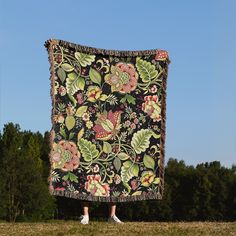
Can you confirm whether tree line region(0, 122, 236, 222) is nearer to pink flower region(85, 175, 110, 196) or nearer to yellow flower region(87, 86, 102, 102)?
pink flower region(85, 175, 110, 196)

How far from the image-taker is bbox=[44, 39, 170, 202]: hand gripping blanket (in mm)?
12383

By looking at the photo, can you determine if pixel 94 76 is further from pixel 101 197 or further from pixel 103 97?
pixel 101 197

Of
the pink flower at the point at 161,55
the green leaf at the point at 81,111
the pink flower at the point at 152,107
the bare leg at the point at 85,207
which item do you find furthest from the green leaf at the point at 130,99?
the bare leg at the point at 85,207

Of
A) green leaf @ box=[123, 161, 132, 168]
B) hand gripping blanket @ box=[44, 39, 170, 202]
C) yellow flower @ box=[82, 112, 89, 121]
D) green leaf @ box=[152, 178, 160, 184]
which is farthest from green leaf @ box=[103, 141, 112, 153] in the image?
green leaf @ box=[152, 178, 160, 184]

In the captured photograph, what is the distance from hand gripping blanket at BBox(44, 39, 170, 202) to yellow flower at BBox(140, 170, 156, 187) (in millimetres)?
24

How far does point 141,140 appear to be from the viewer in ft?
42.9

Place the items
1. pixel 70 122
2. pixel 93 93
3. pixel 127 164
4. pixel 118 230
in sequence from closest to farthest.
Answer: pixel 118 230 < pixel 70 122 < pixel 93 93 < pixel 127 164

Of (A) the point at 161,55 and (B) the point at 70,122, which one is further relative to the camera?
(A) the point at 161,55

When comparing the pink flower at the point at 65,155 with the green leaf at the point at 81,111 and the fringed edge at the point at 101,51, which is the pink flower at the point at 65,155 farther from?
the fringed edge at the point at 101,51

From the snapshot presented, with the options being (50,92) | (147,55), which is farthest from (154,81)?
(50,92)

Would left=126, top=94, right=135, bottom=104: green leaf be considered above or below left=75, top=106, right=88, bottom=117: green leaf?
above

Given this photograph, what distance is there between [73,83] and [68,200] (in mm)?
37523

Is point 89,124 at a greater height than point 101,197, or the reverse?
point 89,124

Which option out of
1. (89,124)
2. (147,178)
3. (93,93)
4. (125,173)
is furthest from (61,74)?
(147,178)
